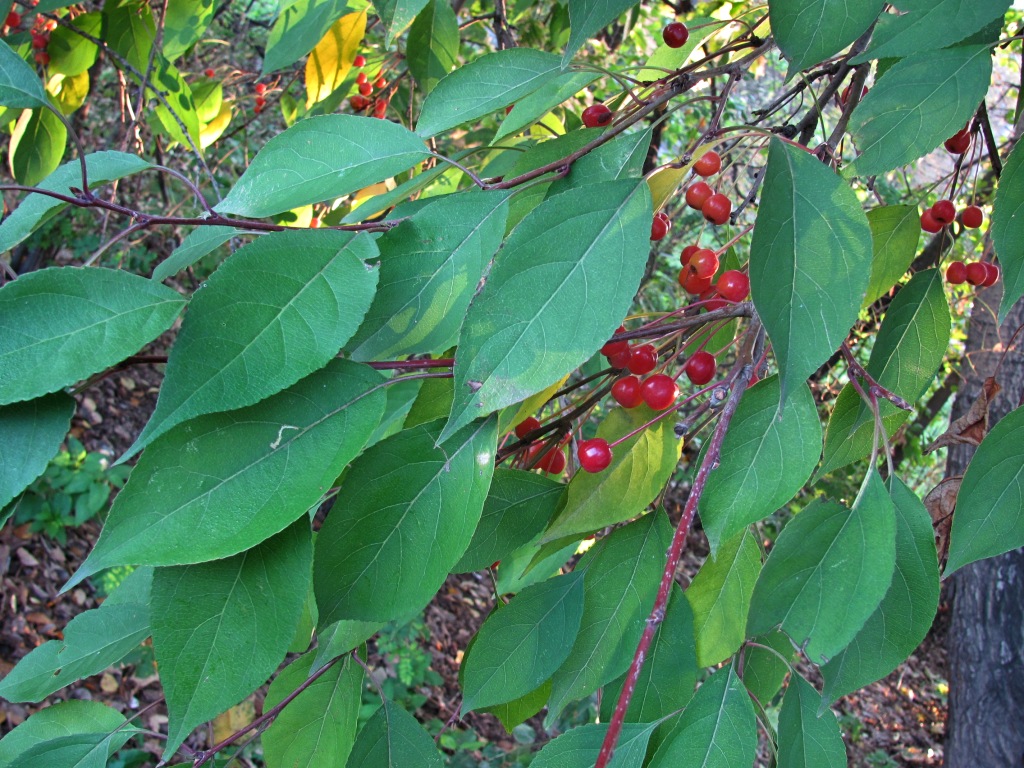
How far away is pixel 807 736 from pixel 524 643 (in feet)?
0.83

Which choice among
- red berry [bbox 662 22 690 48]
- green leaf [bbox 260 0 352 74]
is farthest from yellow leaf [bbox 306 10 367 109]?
red berry [bbox 662 22 690 48]

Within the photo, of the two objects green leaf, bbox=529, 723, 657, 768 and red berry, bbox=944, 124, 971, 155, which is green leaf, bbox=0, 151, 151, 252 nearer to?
green leaf, bbox=529, 723, 657, 768

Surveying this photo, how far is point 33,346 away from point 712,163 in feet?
2.22

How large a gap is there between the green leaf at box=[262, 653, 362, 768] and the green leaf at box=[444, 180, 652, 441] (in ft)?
1.32

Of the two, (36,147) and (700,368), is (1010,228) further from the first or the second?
(36,147)

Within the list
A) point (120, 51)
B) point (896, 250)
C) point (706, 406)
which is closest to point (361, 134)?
point (706, 406)

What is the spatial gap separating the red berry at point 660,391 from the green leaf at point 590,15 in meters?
0.31

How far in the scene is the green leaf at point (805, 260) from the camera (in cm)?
57

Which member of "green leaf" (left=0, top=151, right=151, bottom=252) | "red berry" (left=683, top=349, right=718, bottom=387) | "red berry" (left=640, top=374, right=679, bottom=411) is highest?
"green leaf" (left=0, top=151, right=151, bottom=252)

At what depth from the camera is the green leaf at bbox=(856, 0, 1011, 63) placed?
71 cm

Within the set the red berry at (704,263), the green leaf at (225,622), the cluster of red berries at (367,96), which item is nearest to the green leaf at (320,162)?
the green leaf at (225,622)

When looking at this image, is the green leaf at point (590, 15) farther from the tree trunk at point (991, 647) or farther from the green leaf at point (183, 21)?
the tree trunk at point (991, 647)

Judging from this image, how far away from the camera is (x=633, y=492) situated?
76 cm

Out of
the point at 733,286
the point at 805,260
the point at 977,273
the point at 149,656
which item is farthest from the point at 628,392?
the point at 149,656
